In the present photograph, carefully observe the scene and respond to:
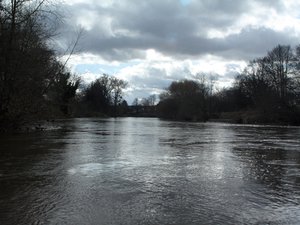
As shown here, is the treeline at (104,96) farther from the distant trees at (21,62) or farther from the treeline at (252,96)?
the distant trees at (21,62)

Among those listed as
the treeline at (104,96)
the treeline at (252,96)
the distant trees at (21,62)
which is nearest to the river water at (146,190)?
the distant trees at (21,62)

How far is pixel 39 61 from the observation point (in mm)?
28109

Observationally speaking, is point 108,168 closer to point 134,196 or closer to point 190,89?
point 134,196

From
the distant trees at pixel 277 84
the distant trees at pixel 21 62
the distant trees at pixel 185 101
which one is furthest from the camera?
the distant trees at pixel 185 101

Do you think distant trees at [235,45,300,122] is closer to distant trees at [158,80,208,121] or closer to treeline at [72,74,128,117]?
distant trees at [158,80,208,121]

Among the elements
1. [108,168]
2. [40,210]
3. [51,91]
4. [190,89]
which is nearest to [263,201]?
[40,210]

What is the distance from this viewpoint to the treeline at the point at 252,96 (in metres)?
72.8

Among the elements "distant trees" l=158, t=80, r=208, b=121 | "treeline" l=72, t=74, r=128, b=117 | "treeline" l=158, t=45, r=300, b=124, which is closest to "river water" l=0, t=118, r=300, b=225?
"treeline" l=158, t=45, r=300, b=124

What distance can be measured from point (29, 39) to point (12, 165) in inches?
673

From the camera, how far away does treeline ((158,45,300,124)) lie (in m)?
72.8

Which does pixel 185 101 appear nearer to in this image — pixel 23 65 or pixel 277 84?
pixel 277 84

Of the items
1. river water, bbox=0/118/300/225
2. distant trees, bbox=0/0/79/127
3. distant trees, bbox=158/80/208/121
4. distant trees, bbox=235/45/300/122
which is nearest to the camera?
river water, bbox=0/118/300/225

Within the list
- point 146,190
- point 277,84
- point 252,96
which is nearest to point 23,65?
point 146,190

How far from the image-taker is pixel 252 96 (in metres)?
97.9
